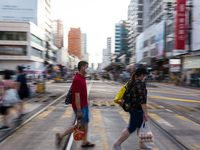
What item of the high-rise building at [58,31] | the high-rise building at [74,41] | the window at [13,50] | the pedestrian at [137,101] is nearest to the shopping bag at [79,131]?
the pedestrian at [137,101]

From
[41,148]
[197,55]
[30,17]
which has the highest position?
[30,17]

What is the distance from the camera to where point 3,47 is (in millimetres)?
42281

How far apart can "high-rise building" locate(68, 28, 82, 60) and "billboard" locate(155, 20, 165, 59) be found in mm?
151089

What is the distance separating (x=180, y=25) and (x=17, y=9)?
3519 centimetres

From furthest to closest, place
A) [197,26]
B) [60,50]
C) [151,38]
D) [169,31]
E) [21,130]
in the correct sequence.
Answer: [60,50]
[151,38]
[169,31]
[197,26]
[21,130]

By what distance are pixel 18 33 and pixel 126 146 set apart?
44.8m

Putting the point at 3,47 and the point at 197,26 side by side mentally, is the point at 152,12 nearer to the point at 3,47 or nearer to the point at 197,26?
the point at 197,26

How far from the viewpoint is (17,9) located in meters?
42.9

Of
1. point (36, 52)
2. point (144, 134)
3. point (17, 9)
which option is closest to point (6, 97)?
point (144, 134)

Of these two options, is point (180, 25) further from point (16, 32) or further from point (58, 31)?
point (58, 31)

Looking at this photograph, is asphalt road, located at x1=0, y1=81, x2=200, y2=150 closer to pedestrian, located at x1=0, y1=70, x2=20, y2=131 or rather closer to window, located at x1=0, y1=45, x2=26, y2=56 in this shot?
pedestrian, located at x1=0, y1=70, x2=20, y2=131

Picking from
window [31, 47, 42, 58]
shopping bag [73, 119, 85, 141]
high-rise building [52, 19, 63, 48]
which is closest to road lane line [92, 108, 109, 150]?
shopping bag [73, 119, 85, 141]

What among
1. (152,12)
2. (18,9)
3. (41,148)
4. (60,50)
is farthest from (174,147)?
(60,50)

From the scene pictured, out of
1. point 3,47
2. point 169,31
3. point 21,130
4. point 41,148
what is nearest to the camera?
point 41,148
